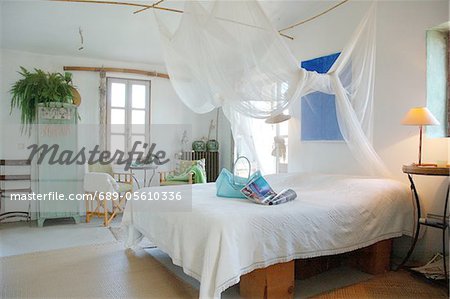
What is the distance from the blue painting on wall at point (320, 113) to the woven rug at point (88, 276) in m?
2.33

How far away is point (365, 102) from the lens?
3334mm

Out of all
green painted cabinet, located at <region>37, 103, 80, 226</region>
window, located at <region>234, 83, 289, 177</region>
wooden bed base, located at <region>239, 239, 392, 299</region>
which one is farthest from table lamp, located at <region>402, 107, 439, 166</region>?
green painted cabinet, located at <region>37, 103, 80, 226</region>

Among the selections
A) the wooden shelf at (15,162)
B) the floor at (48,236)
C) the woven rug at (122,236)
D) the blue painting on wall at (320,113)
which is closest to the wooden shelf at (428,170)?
the blue painting on wall at (320,113)

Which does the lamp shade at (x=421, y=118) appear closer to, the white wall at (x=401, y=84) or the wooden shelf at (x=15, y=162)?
the white wall at (x=401, y=84)

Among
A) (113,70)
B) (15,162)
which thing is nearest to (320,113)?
(113,70)

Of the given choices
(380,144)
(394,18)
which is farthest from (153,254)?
(394,18)

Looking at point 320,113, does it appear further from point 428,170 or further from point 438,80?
point 428,170

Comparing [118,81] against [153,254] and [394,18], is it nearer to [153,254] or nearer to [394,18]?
[153,254]

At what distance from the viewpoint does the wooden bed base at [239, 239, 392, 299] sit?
2.23 m

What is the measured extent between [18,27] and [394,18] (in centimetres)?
432

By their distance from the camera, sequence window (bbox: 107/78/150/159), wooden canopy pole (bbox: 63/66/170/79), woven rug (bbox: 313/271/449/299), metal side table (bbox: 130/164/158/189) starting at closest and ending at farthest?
woven rug (bbox: 313/271/449/299) < metal side table (bbox: 130/164/158/189) < wooden canopy pole (bbox: 63/66/170/79) < window (bbox: 107/78/150/159)

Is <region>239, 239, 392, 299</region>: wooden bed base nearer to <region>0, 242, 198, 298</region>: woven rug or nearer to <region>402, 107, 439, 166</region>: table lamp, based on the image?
<region>0, 242, 198, 298</region>: woven rug

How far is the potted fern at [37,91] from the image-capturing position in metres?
4.47

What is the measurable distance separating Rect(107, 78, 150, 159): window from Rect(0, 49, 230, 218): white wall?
144mm
